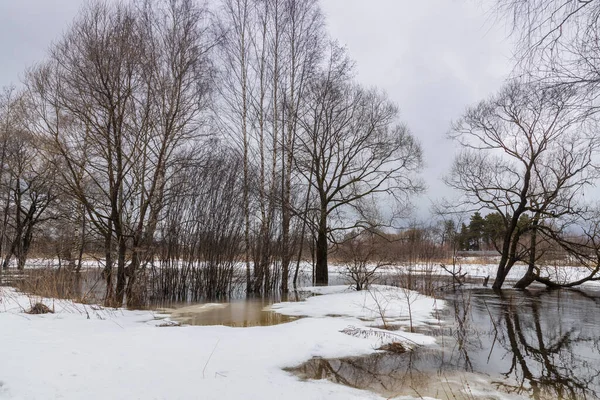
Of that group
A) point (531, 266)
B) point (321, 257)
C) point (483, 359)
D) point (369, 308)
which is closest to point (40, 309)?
point (369, 308)

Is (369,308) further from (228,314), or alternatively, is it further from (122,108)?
(122,108)

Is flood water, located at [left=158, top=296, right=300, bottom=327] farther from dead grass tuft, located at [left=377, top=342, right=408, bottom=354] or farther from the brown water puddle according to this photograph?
dead grass tuft, located at [left=377, top=342, right=408, bottom=354]

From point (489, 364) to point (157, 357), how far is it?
4.39 metres

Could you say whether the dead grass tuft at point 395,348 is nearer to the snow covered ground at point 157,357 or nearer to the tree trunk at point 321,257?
the snow covered ground at point 157,357

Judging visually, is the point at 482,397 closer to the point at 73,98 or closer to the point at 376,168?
the point at 73,98

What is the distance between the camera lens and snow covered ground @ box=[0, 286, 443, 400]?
3.19m

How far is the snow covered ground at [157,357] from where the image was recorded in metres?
3.19

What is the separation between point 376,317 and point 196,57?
331 inches

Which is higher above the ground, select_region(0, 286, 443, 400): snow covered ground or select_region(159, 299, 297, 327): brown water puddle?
select_region(0, 286, 443, 400): snow covered ground

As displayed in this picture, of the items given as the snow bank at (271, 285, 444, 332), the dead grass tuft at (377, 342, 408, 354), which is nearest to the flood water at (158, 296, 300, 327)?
the snow bank at (271, 285, 444, 332)

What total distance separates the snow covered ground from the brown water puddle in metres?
1.16

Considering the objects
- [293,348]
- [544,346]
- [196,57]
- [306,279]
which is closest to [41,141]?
[196,57]

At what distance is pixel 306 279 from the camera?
1956 centimetres

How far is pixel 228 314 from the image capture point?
918cm
